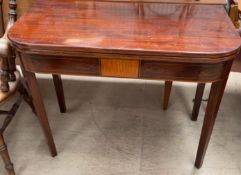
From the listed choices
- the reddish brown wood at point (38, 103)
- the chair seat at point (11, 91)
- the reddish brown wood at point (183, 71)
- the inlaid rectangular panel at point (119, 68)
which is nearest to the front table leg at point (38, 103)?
the reddish brown wood at point (38, 103)

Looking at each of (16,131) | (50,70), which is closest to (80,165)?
(16,131)

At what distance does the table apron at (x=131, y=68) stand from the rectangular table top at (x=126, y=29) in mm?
53

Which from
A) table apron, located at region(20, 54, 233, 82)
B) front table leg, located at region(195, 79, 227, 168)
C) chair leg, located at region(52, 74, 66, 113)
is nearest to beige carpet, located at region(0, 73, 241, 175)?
chair leg, located at region(52, 74, 66, 113)

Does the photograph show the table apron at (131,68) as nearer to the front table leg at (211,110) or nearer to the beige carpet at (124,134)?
the front table leg at (211,110)

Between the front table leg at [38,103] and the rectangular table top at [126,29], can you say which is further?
the front table leg at [38,103]

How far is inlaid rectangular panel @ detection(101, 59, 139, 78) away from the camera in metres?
0.88

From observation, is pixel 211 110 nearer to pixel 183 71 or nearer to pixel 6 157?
pixel 183 71

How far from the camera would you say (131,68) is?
0.89 m

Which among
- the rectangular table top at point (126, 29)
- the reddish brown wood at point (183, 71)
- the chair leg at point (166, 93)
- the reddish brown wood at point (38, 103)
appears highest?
the rectangular table top at point (126, 29)

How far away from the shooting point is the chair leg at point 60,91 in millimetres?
1459

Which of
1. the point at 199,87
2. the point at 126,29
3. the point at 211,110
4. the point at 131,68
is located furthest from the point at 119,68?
the point at 199,87

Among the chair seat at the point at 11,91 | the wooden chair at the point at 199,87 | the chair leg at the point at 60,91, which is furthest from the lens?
the chair leg at the point at 60,91

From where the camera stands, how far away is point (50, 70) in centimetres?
94

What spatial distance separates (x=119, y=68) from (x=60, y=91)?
0.71 meters
